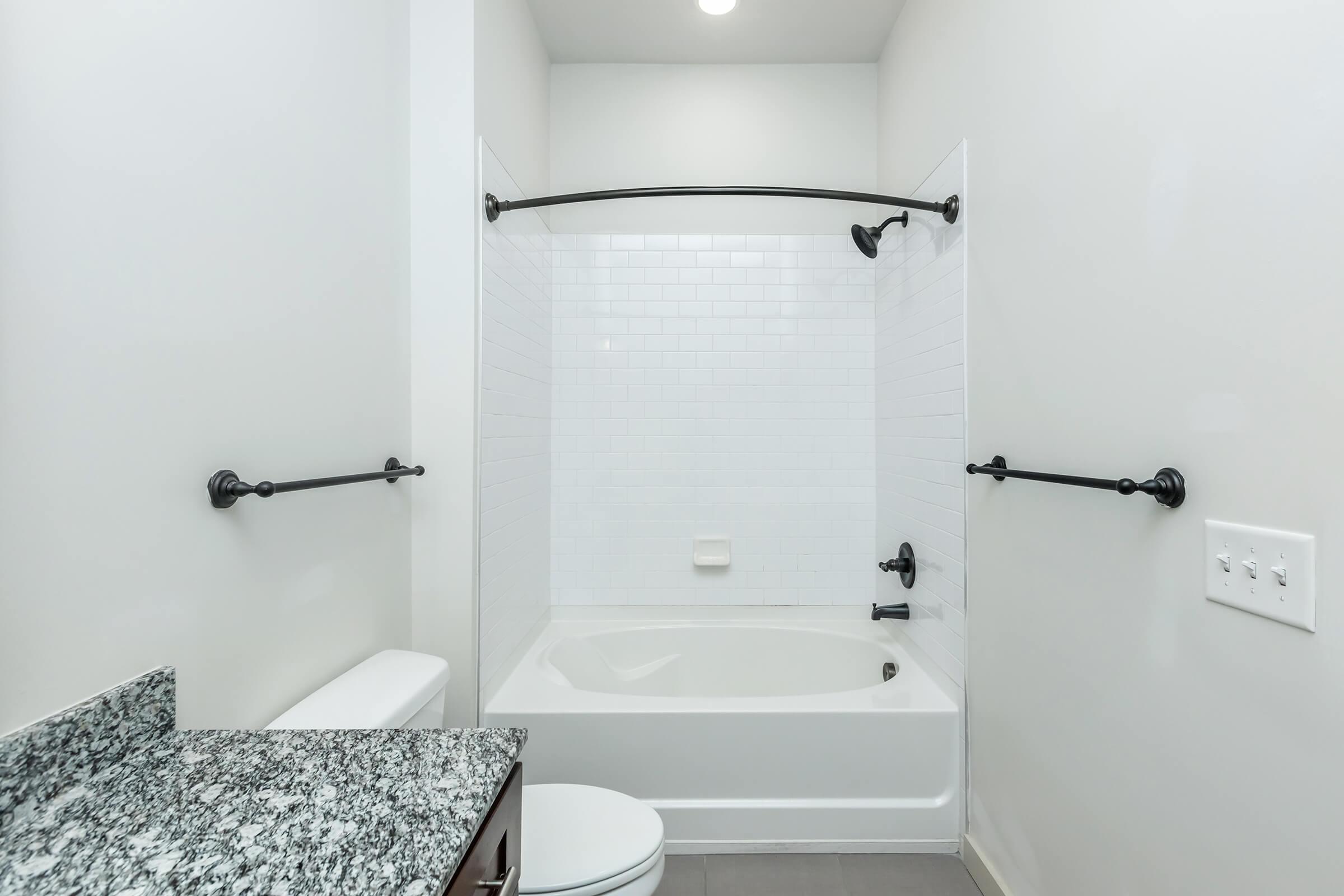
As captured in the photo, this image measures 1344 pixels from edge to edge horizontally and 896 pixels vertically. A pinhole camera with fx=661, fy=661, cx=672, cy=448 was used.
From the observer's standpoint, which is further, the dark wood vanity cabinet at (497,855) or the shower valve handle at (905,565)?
the shower valve handle at (905,565)

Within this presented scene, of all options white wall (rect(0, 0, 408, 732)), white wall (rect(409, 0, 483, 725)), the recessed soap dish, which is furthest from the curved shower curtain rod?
the recessed soap dish

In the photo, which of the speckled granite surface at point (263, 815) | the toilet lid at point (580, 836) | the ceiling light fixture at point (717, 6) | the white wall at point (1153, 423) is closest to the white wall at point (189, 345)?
the speckled granite surface at point (263, 815)

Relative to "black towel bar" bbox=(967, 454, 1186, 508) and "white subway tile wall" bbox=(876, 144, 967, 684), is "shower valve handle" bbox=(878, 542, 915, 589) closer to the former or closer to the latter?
"white subway tile wall" bbox=(876, 144, 967, 684)

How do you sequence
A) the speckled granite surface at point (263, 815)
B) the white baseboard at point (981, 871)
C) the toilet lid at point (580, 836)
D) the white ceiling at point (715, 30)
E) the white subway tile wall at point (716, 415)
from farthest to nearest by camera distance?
the white subway tile wall at point (716, 415) → the white ceiling at point (715, 30) → the white baseboard at point (981, 871) → the toilet lid at point (580, 836) → the speckled granite surface at point (263, 815)

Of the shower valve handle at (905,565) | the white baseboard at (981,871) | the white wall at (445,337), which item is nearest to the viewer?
the white baseboard at (981,871)

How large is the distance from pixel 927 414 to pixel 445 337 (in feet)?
4.78

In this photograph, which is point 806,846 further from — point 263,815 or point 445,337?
point 445,337

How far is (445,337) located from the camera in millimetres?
1739

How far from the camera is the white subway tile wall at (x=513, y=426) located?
1.85 m

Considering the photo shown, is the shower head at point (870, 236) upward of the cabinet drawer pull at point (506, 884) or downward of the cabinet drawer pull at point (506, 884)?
upward

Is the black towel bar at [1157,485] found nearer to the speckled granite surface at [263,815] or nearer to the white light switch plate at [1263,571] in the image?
the white light switch plate at [1263,571]

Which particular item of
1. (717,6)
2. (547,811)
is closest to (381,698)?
(547,811)

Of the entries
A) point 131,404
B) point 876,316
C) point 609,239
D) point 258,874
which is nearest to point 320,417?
point 131,404

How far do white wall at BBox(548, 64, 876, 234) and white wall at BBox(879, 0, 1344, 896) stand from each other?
0.95 m
